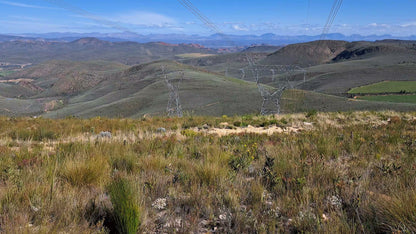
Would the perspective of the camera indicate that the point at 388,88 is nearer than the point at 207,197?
No

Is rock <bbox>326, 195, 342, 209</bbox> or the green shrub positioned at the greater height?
the green shrub

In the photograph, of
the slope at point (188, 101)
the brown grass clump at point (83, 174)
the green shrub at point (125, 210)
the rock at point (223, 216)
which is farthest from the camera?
the slope at point (188, 101)

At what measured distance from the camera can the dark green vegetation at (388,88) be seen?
3871 inches

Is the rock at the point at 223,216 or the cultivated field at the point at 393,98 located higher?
the rock at the point at 223,216

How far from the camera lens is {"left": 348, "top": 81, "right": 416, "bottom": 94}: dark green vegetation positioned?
98.3 m

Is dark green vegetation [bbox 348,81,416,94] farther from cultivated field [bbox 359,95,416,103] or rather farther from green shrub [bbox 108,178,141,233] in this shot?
green shrub [bbox 108,178,141,233]

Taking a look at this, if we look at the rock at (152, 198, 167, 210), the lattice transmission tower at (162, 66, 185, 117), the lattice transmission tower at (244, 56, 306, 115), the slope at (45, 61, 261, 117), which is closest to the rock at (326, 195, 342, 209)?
the rock at (152, 198, 167, 210)

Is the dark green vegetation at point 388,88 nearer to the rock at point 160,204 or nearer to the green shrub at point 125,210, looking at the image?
the rock at point 160,204

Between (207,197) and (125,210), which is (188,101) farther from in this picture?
(125,210)

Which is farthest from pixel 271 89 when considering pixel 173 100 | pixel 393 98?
pixel 393 98

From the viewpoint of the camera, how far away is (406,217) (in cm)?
278

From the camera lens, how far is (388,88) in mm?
103000

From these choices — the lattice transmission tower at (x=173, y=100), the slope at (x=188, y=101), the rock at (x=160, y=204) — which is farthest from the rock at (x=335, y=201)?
the slope at (x=188, y=101)

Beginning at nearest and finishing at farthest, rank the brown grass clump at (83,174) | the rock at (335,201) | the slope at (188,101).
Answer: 1. the rock at (335,201)
2. the brown grass clump at (83,174)
3. the slope at (188,101)
